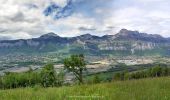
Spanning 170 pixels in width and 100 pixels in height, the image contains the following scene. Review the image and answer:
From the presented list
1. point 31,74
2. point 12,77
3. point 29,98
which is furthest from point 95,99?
point 12,77

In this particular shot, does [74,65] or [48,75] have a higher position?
[74,65]

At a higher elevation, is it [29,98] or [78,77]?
[29,98]

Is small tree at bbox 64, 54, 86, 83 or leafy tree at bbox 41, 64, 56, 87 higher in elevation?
small tree at bbox 64, 54, 86, 83

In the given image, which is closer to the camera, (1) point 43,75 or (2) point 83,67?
(2) point 83,67

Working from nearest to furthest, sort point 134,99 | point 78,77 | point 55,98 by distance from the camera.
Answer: point 134,99 < point 55,98 < point 78,77

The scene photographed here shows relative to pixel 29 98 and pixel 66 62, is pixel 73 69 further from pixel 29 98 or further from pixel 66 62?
pixel 29 98

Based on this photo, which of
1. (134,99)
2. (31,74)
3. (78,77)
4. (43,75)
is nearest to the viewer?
(134,99)

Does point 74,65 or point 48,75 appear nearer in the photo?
point 74,65

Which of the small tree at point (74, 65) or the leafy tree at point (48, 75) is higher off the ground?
the small tree at point (74, 65)

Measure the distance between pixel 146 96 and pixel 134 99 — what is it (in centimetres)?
81

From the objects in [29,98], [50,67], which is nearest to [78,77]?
[50,67]

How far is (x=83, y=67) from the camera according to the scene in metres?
81.6

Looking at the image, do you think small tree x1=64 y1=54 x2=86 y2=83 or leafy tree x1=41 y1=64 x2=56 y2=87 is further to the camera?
leafy tree x1=41 y1=64 x2=56 y2=87

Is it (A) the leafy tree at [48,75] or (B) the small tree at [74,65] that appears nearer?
(B) the small tree at [74,65]
